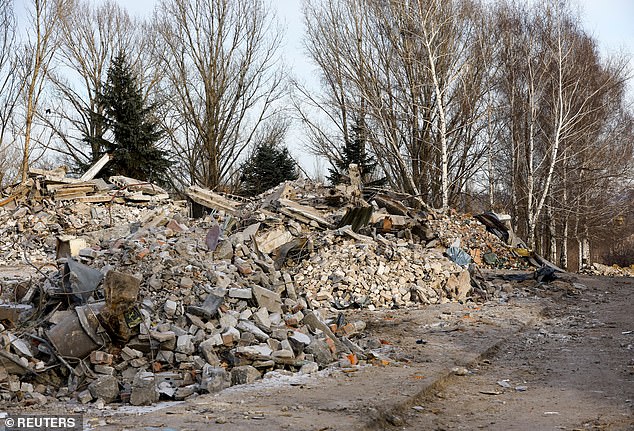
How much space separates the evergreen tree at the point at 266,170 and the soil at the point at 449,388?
18.2 metres

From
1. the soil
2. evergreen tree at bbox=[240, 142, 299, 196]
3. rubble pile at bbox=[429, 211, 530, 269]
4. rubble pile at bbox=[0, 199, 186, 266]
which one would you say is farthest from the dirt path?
evergreen tree at bbox=[240, 142, 299, 196]

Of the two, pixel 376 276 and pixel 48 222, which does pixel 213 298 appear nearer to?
pixel 376 276

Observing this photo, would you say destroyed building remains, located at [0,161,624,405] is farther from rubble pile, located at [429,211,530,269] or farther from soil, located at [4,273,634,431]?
rubble pile, located at [429,211,530,269]

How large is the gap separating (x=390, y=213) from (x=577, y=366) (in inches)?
345

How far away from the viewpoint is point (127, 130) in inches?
950

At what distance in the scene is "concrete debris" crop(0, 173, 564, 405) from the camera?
5.23 m

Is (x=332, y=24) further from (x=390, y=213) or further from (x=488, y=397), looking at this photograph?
(x=488, y=397)

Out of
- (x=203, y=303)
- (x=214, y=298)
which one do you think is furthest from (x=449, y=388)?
(x=203, y=303)

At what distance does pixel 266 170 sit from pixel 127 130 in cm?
643

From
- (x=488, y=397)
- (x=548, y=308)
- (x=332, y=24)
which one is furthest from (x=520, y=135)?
(x=488, y=397)

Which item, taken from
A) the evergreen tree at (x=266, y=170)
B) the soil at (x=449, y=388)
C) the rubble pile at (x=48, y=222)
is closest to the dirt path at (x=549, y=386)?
the soil at (x=449, y=388)

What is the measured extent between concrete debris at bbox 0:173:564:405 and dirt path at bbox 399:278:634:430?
52.5 inches

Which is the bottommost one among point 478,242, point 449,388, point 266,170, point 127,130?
point 449,388

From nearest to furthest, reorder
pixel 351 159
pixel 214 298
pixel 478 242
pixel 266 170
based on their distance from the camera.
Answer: pixel 214 298 < pixel 478 242 < pixel 351 159 < pixel 266 170
